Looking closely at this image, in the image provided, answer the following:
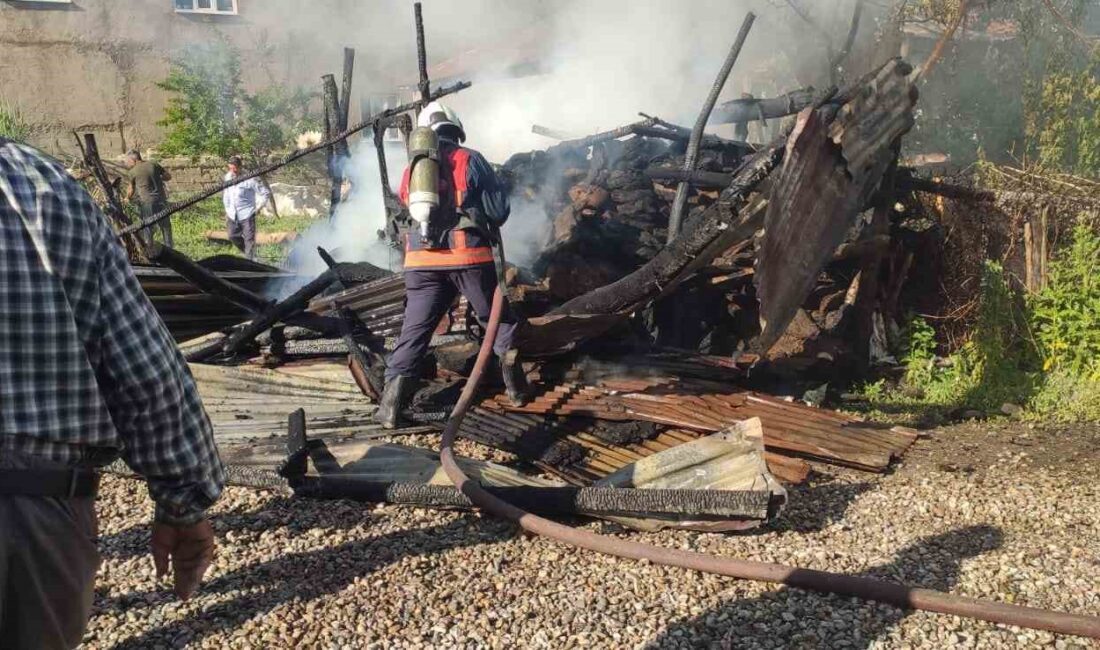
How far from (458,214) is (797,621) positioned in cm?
328

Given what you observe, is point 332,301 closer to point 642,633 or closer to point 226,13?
point 642,633

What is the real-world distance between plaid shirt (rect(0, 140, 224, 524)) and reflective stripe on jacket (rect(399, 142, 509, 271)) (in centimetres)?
361

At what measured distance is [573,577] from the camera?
376 centimetres

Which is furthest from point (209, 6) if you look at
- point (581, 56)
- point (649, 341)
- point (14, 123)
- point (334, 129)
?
point (649, 341)

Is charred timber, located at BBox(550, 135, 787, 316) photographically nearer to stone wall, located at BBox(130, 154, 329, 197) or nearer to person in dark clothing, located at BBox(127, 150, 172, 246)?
person in dark clothing, located at BBox(127, 150, 172, 246)

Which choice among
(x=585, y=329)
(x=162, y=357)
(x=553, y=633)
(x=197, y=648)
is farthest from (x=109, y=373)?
(x=585, y=329)

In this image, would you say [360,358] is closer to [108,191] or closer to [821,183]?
[108,191]

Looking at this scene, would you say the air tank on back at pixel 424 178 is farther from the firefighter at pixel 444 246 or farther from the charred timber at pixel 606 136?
the charred timber at pixel 606 136

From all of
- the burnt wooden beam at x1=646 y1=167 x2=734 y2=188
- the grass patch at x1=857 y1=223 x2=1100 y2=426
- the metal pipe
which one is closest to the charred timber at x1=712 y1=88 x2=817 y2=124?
the metal pipe

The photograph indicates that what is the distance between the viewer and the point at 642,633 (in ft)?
10.8

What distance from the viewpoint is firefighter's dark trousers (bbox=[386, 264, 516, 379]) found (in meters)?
5.66

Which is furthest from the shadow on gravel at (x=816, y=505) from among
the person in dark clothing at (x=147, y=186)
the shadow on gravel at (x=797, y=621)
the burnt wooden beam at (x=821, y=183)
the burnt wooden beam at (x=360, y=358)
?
the person in dark clothing at (x=147, y=186)

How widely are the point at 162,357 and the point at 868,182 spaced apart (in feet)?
19.3

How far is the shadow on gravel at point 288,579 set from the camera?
3.39m
